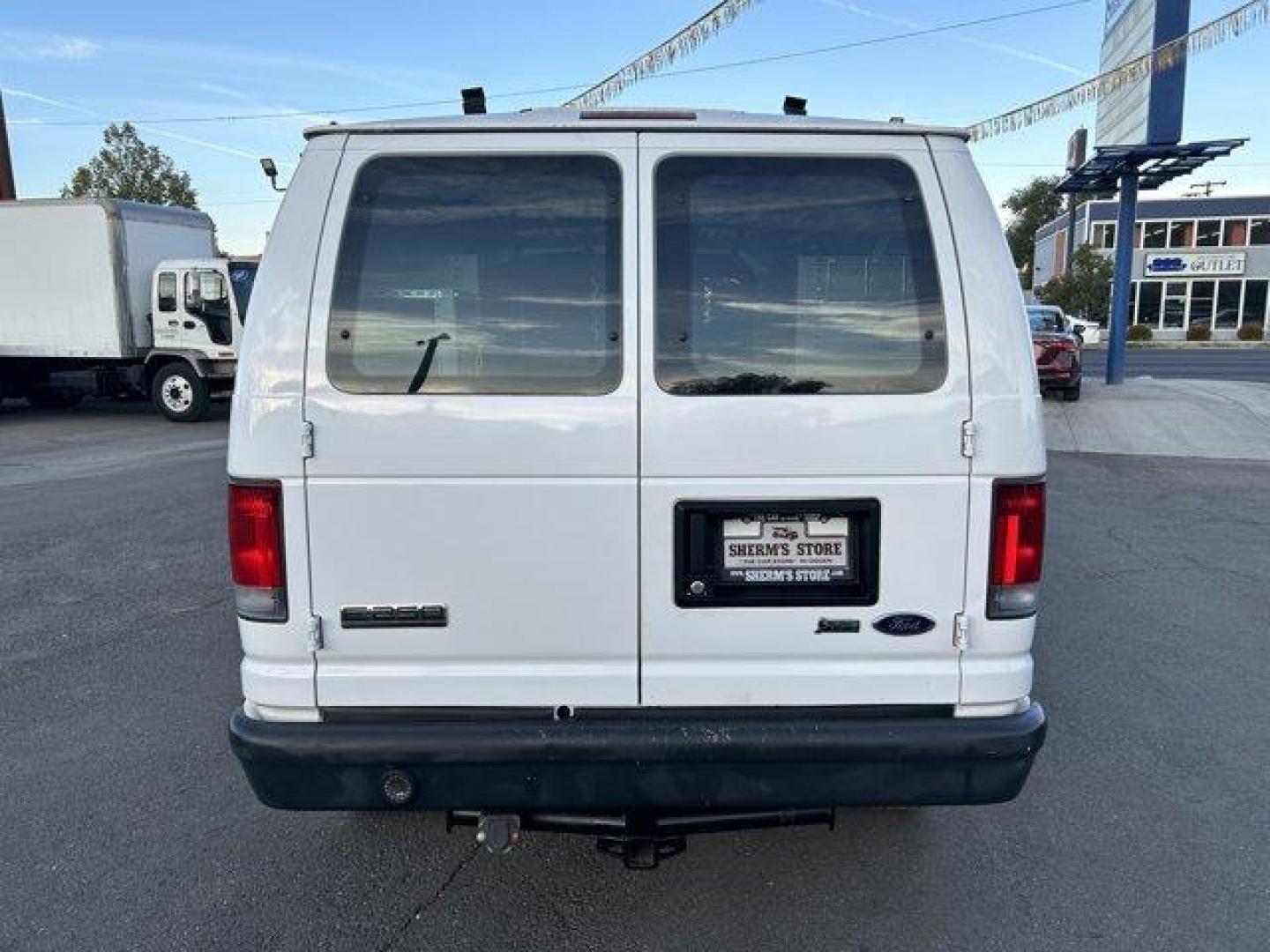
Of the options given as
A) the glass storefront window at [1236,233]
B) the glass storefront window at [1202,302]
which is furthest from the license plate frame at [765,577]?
the glass storefront window at [1236,233]

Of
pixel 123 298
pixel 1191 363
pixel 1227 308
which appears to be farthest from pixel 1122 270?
pixel 1227 308

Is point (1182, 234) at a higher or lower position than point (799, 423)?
higher

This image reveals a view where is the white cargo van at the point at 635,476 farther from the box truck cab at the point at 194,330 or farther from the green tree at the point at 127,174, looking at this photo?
the green tree at the point at 127,174

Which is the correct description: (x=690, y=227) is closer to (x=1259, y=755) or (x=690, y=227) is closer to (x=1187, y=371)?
(x=1259, y=755)

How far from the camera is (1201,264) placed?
152 ft

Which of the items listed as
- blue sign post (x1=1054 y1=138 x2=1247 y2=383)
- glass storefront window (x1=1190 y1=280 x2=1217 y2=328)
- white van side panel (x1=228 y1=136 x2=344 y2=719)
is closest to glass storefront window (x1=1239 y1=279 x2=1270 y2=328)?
glass storefront window (x1=1190 y1=280 x2=1217 y2=328)

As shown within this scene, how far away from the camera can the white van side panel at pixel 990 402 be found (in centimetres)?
247

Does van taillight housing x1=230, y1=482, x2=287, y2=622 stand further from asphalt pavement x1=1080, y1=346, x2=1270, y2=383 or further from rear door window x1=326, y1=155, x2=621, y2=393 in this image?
asphalt pavement x1=1080, y1=346, x2=1270, y2=383

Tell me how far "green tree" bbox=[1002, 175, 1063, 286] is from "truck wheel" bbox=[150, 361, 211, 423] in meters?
66.4

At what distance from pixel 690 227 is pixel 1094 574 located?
5.26 m

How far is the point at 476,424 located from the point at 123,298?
1610cm

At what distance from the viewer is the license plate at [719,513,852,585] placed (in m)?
2.53

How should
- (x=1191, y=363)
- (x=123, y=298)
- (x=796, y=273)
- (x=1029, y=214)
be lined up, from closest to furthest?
(x=796, y=273)
(x=123, y=298)
(x=1191, y=363)
(x=1029, y=214)

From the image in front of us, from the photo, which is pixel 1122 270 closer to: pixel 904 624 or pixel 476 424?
pixel 904 624
